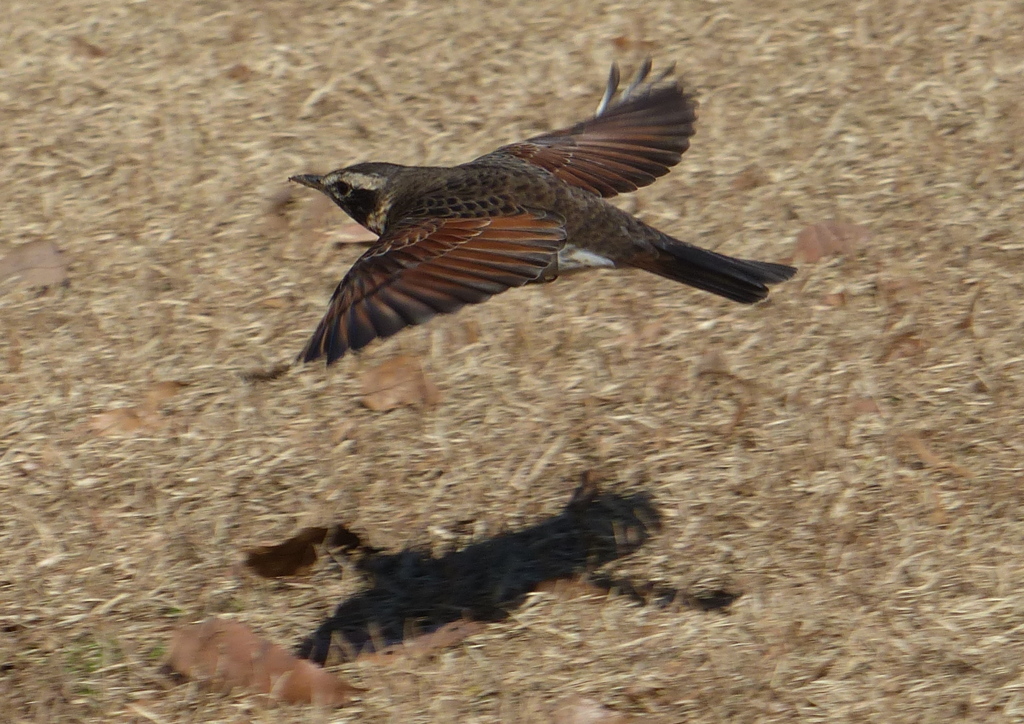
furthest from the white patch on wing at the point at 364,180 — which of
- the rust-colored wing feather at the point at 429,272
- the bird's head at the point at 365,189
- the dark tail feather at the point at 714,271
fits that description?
the dark tail feather at the point at 714,271

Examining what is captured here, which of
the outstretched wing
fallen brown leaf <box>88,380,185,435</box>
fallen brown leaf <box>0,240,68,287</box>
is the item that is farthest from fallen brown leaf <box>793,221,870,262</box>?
fallen brown leaf <box>0,240,68,287</box>

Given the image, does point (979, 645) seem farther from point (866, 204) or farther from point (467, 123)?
point (467, 123)

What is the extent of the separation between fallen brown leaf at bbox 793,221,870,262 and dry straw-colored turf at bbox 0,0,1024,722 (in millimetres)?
98

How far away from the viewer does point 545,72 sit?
8406 mm

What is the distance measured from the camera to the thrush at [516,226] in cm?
471

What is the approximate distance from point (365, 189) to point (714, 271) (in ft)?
5.31

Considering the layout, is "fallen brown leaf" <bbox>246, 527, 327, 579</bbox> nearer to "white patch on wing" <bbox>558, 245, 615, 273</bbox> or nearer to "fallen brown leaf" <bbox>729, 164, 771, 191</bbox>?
"white patch on wing" <bbox>558, 245, 615, 273</bbox>

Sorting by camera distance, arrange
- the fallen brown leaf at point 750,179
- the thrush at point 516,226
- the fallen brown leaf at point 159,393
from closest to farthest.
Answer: the thrush at point 516,226 → the fallen brown leaf at point 159,393 → the fallen brown leaf at point 750,179

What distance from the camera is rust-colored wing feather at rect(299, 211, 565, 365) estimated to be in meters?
4.56

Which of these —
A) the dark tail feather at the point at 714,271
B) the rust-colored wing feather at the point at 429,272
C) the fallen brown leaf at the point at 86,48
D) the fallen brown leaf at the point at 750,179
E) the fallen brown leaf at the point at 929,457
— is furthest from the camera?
the fallen brown leaf at the point at 86,48

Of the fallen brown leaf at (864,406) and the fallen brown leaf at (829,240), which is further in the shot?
the fallen brown leaf at (829,240)

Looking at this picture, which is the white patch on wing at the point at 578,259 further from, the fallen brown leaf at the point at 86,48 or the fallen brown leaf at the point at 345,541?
the fallen brown leaf at the point at 86,48

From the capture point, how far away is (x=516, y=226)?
5289 mm

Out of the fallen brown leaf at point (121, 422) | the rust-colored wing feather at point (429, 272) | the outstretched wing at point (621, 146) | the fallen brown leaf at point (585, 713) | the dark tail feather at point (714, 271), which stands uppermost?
the outstretched wing at point (621, 146)
